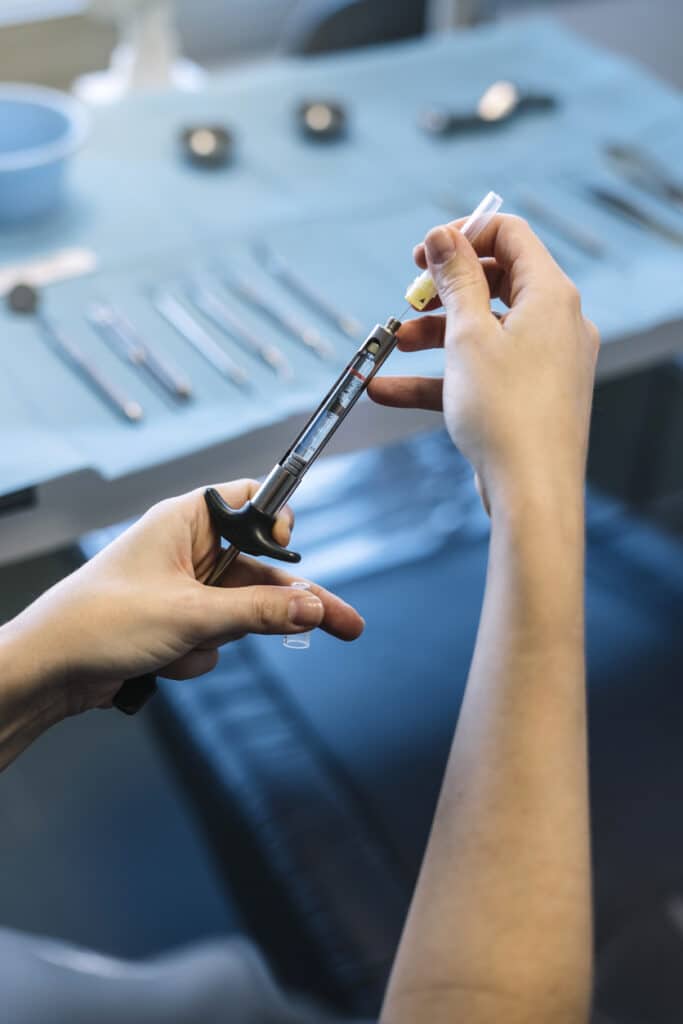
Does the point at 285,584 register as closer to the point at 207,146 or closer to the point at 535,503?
the point at 535,503

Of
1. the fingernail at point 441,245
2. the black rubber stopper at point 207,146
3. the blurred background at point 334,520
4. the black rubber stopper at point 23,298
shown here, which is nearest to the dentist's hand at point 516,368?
the fingernail at point 441,245

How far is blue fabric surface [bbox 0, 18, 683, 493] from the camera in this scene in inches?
28.2

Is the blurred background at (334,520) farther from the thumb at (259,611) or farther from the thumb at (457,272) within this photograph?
the thumb at (457,272)

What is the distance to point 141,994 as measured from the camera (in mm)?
531

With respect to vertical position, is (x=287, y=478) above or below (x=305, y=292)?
below

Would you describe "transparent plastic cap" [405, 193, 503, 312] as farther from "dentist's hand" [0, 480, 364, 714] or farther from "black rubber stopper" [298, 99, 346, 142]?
"black rubber stopper" [298, 99, 346, 142]

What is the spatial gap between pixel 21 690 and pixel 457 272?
26cm

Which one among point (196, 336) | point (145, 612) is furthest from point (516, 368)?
point (196, 336)

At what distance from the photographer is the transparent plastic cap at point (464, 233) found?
52cm

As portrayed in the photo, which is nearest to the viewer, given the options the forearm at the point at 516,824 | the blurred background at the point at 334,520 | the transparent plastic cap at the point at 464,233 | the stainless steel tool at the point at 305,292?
the forearm at the point at 516,824

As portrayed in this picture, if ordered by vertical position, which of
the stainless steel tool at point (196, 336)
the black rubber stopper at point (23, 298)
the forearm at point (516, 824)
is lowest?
the forearm at point (516, 824)

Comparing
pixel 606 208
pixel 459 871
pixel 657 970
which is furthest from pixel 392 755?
pixel 606 208

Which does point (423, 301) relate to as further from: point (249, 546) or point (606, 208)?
point (606, 208)

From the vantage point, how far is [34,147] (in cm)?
96
